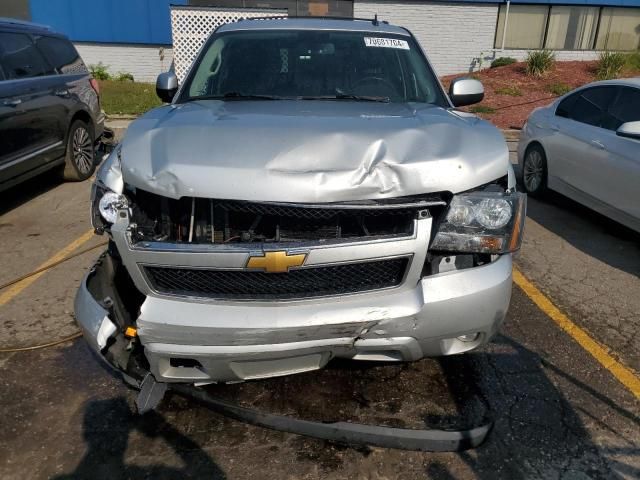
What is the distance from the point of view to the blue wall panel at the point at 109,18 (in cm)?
1598

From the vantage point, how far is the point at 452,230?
90.9 inches

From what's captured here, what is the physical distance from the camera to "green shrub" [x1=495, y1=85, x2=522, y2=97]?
559 inches

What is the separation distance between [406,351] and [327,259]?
0.58 meters

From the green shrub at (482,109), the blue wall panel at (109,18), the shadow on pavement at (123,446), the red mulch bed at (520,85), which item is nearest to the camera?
the shadow on pavement at (123,446)

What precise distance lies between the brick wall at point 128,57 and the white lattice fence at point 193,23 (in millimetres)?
2263

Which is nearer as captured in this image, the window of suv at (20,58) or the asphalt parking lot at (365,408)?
the asphalt parking lot at (365,408)

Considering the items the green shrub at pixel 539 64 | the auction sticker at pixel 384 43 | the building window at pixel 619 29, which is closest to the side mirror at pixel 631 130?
the auction sticker at pixel 384 43

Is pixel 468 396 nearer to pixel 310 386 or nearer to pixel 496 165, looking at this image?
pixel 310 386

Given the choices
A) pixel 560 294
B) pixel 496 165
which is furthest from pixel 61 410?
pixel 560 294

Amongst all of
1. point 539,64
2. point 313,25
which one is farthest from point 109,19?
point 313,25

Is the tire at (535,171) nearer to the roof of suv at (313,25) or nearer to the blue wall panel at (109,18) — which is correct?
the roof of suv at (313,25)

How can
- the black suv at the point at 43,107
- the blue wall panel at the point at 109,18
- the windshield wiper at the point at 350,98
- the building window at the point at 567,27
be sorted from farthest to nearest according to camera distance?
the building window at the point at 567,27, the blue wall panel at the point at 109,18, the black suv at the point at 43,107, the windshield wiper at the point at 350,98

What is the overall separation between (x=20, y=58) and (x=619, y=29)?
18.9 metres

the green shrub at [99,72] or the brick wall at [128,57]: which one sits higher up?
the brick wall at [128,57]
